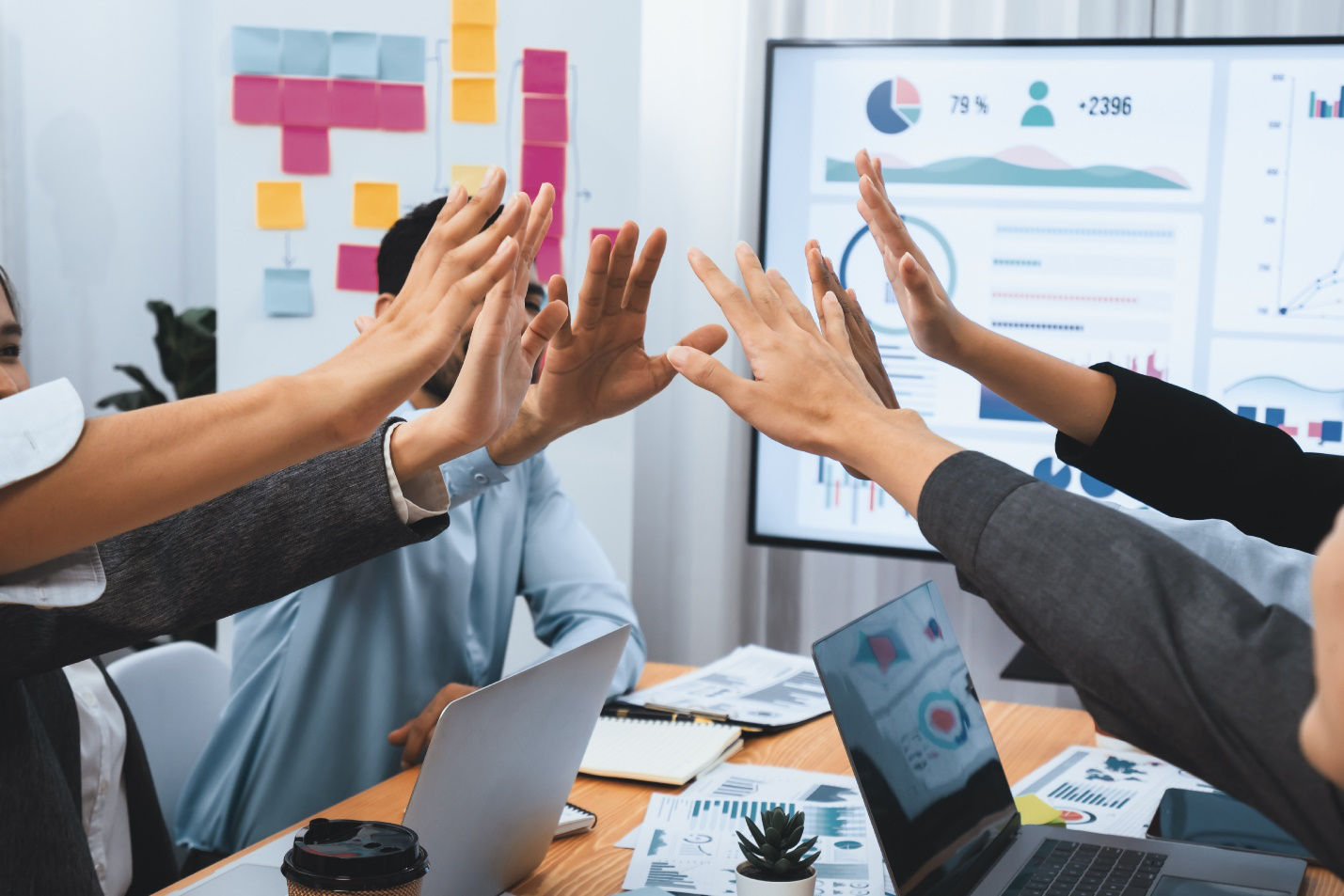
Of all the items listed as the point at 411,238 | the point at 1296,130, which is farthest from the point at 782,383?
the point at 1296,130

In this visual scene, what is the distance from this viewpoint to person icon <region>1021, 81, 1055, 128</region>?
2.75 m

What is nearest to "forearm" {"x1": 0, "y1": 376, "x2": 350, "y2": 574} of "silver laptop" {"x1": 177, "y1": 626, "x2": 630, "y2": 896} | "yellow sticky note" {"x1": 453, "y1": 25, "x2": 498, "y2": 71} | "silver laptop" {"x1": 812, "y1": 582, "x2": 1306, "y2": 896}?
"silver laptop" {"x1": 177, "y1": 626, "x2": 630, "y2": 896}

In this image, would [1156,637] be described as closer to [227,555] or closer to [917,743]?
[917,743]

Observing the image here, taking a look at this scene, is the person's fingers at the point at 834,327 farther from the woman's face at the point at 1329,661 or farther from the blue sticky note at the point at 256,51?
the blue sticky note at the point at 256,51

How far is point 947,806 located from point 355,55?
2260 mm

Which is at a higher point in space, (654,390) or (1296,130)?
(1296,130)

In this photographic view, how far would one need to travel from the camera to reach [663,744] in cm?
153

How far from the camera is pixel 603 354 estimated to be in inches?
51.6

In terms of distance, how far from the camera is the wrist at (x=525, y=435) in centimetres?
138

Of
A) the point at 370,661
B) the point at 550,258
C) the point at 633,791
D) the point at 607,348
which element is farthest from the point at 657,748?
the point at 550,258

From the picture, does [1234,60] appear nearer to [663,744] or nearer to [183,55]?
[663,744]

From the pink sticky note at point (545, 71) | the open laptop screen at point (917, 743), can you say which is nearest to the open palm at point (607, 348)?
the open laptop screen at point (917, 743)

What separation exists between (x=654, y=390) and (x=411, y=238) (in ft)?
2.55

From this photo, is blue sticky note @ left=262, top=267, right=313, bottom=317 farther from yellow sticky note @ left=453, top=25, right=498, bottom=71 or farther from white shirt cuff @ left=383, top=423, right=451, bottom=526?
white shirt cuff @ left=383, top=423, right=451, bottom=526
